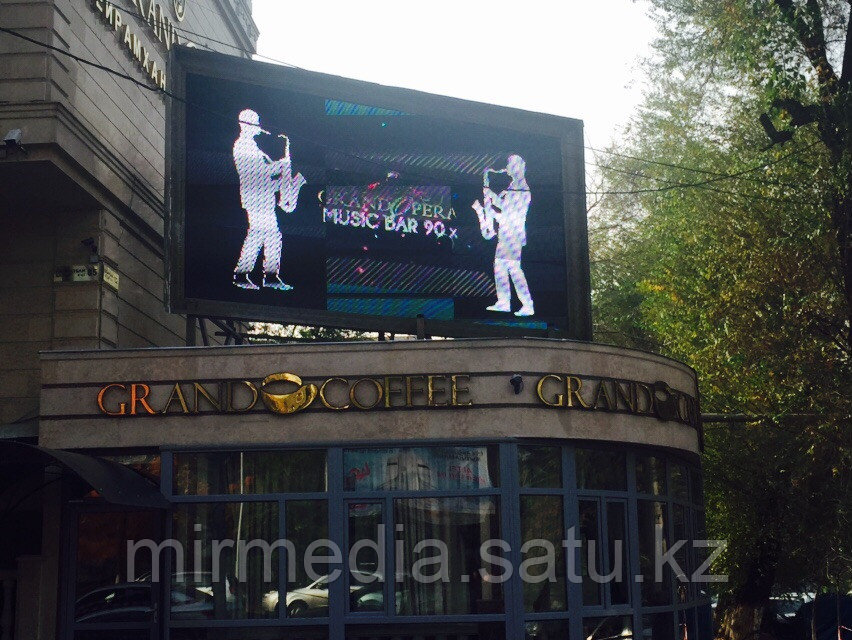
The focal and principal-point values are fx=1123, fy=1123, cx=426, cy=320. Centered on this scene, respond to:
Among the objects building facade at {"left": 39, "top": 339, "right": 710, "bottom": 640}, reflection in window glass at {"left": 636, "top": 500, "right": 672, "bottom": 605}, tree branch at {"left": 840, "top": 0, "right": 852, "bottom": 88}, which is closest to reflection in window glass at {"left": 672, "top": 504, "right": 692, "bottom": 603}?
reflection in window glass at {"left": 636, "top": 500, "right": 672, "bottom": 605}

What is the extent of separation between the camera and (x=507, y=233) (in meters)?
19.5

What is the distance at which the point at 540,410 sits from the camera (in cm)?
1468

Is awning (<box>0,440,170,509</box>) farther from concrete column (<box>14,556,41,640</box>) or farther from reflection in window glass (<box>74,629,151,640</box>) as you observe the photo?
reflection in window glass (<box>74,629,151,640</box>)

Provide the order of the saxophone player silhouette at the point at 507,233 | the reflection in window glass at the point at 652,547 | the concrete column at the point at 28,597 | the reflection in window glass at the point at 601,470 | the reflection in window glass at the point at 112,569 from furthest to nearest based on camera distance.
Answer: the saxophone player silhouette at the point at 507,233 → the reflection in window glass at the point at 652,547 → the reflection in window glass at the point at 601,470 → the concrete column at the point at 28,597 → the reflection in window glass at the point at 112,569

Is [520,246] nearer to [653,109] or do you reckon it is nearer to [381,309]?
[381,309]

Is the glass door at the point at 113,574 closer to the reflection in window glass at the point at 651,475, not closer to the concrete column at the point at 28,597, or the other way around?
the concrete column at the point at 28,597

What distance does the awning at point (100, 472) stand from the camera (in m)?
12.6

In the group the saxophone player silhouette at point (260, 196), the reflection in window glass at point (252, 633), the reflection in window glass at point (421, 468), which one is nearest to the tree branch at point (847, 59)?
the saxophone player silhouette at point (260, 196)

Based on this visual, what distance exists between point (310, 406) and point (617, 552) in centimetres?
462

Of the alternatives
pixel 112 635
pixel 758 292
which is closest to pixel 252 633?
pixel 112 635

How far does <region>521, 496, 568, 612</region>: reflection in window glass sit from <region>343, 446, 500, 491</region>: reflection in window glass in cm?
63

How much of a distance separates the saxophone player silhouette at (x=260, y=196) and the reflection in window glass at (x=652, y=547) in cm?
659

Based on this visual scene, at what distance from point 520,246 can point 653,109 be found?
14775 millimetres

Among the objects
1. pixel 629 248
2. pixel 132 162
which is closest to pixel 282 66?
pixel 132 162
